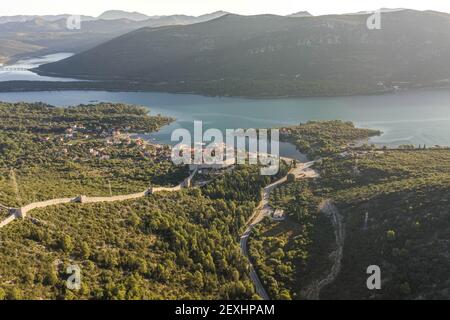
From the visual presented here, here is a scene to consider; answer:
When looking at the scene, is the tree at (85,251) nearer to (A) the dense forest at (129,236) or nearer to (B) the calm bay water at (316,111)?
(A) the dense forest at (129,236)

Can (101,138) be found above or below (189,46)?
below

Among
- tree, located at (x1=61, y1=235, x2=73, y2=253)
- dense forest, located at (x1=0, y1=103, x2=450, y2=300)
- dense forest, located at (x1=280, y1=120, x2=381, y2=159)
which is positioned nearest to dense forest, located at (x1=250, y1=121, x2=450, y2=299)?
dense forest, located at (x1=0, y1=103, x2=450, y2=300)

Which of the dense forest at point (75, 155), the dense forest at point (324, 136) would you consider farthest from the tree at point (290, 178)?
the dense forest at point (75, 155)

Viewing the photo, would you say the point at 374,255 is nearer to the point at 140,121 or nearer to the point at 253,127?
the point at 253,127

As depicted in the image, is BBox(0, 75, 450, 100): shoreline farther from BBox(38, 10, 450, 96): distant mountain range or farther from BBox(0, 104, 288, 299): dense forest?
BBox(0, 104, 288, 299): dense forest

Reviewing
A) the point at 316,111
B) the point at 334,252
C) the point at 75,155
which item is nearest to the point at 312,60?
the point at 316,111

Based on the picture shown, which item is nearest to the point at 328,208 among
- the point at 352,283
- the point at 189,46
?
the point at 352,283

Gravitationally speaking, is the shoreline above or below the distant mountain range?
below

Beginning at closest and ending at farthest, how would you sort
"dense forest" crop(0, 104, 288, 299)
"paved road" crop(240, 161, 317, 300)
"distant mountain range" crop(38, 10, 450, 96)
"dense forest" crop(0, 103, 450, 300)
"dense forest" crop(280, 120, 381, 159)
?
"dense forest" crop(0, 104, 288, 299) < "dense forest" crop(0, 103, 450, 300) < "paved road" crop(240, 161, 317, 300) < "dense forest" crop(280, 120, 381, 159) < "distant mountain range" crop(38, 10, 450, 96)
